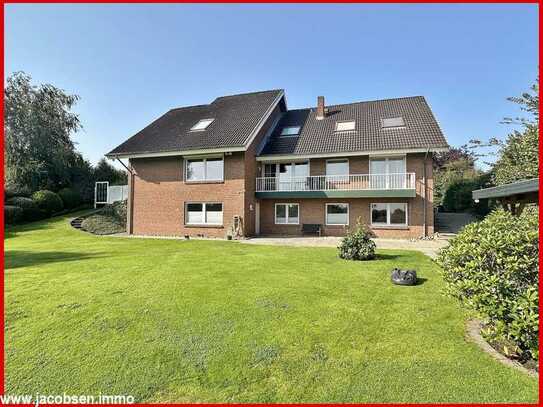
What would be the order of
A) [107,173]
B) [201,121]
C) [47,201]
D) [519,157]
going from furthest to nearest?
[107,173], [47,201], [201,121], [519,157]

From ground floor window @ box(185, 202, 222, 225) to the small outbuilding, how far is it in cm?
1352

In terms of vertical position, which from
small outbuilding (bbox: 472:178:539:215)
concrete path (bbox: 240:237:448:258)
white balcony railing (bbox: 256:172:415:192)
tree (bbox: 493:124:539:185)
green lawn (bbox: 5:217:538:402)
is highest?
tree (bbox: 493:124:539:185)

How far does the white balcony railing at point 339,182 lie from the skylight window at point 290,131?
368cm

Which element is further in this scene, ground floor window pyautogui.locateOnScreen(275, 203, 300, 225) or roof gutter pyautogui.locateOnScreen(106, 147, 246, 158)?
ground floor window pyautogui.locateOnScreen(275, 203, 300, 225)

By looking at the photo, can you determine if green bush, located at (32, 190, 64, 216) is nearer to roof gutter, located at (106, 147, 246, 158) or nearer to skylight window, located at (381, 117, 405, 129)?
roof gutter, located at (106, 147, 246, 158)

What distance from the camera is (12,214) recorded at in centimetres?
2153

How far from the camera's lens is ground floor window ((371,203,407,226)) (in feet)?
55.8

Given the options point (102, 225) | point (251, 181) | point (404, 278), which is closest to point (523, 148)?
point (404, 278)

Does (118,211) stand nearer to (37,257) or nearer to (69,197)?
(69,197)

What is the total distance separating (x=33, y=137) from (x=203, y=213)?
2072cm

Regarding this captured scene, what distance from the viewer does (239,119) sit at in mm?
19953

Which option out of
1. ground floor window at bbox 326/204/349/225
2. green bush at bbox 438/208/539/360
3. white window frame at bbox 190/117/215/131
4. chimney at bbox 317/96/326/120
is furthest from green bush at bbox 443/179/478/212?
green bush at bbox 438/208/539/360

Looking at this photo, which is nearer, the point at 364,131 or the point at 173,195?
the point at 364,131

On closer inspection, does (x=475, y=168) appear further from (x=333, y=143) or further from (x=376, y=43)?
(x=376, y=43)
